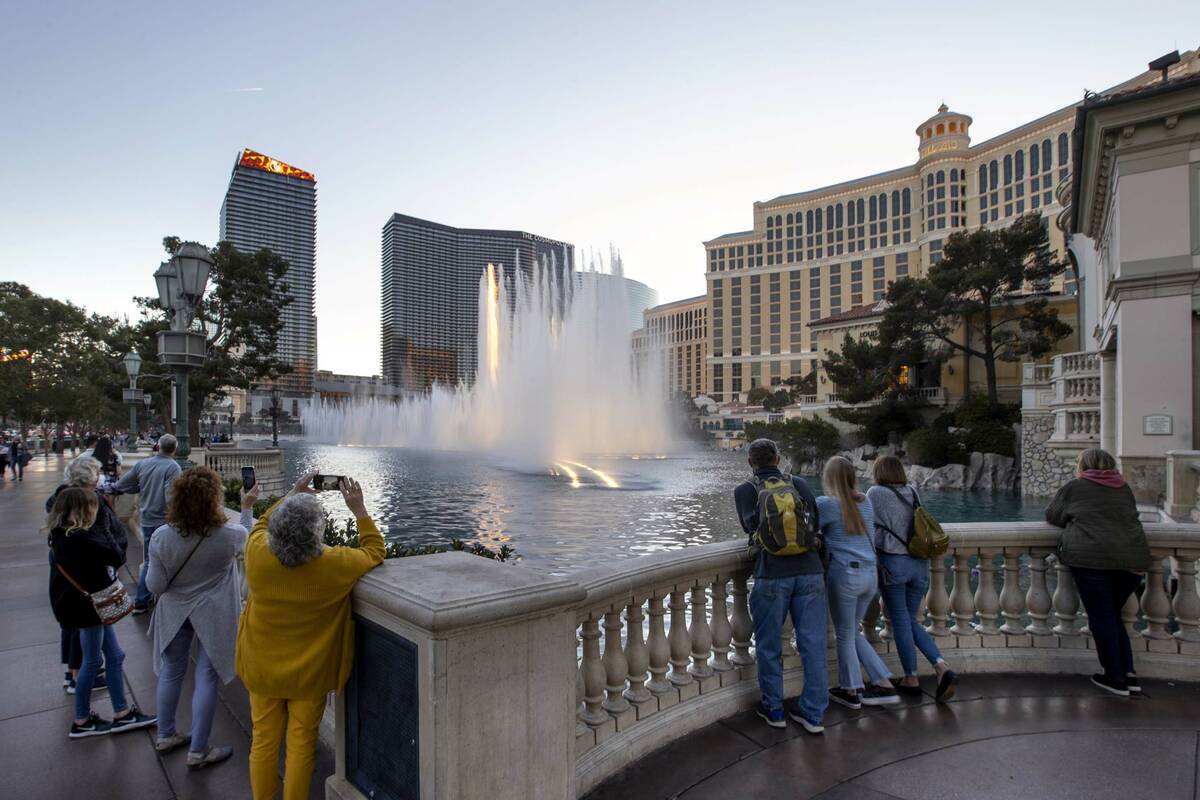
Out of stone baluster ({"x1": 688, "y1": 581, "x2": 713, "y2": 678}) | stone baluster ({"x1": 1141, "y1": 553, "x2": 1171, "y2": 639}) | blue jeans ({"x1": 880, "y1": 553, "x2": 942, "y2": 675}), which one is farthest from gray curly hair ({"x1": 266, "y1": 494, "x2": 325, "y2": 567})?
stone baluster ({"x1": 1141, "y1": 553, "x2": 1171, "y2": 639})

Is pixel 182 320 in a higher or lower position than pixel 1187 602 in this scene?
higher

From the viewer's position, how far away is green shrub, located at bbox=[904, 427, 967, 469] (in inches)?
1415

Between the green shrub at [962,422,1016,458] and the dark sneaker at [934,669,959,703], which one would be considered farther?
the green shrub at [962,422,1016,458]

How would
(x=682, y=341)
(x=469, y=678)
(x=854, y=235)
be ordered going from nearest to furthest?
(x=469, y=678) < (x=854, y=235) < (x=682, y=341)

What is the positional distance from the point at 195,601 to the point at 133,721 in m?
1.26

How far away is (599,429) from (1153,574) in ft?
136

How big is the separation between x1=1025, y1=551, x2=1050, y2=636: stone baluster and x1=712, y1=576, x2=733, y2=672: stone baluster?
2.56m

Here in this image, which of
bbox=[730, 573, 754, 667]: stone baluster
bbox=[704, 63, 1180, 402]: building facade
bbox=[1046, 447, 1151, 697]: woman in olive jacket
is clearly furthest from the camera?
bbox=[704, 63, 1180, 402]: building facade

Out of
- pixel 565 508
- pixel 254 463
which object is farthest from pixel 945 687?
pixel 254 463

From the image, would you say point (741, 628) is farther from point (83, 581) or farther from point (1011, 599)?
point (83, 581)

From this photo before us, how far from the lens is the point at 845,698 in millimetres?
4246

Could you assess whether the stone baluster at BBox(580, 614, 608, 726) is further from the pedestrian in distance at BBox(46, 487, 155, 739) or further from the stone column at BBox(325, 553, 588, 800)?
the pedestrian in distance at BBox(46, 487, 155, 739)

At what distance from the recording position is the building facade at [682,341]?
517ft

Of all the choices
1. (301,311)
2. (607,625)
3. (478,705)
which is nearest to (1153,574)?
(607,625)
